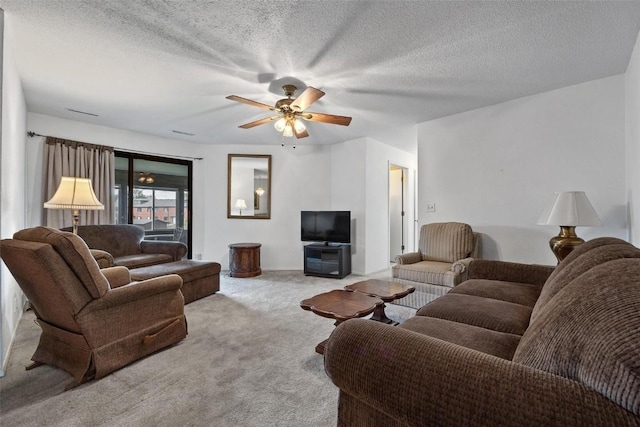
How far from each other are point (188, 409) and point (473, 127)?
13.2 ft

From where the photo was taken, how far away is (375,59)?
7.93 ft

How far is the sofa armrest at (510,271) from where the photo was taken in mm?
2189

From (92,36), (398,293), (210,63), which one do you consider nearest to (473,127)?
(398,293)

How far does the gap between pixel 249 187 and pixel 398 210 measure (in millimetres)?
3151

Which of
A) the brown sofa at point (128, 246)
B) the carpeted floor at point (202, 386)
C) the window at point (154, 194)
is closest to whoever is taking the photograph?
the carpeted floor at point (202, 386)

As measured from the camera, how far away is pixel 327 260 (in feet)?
16.0

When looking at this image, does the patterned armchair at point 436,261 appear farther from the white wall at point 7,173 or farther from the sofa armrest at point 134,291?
the white wall at point 7,173

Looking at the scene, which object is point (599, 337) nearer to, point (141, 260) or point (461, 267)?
point (461, 267)

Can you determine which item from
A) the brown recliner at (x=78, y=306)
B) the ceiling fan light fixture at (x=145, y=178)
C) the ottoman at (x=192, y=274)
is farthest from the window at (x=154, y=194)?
the brown recliner at (x=78, y=306)

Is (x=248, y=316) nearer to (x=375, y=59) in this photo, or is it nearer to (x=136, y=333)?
(x=136, y=333)

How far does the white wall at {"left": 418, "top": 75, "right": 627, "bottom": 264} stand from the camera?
2.81 meters

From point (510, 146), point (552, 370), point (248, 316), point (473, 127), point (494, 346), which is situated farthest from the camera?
point (473, 127)

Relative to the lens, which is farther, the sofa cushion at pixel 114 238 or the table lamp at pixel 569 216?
the sofa cushion at pixel 114 238

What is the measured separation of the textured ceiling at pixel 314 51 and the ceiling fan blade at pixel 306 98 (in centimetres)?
24
